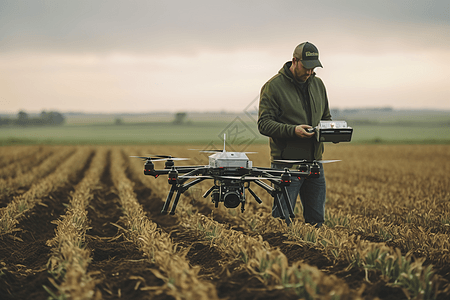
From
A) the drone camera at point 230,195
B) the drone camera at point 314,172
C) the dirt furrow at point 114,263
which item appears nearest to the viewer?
the dirt furrow at point 114,263

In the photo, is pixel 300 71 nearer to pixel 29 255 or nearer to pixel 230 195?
pixel 230 195

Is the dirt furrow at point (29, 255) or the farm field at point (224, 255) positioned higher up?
the farm field at point (224, 255)

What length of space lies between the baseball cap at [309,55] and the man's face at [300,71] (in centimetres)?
12

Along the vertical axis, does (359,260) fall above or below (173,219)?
above

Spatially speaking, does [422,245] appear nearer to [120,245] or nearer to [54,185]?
[120,245]

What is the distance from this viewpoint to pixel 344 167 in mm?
21250

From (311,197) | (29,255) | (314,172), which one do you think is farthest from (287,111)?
(29,255)

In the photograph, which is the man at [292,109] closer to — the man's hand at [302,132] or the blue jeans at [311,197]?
A: the blue jeans at [311,197]

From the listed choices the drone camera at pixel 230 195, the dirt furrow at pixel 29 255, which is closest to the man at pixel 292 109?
the drone camera at pixel 230 195

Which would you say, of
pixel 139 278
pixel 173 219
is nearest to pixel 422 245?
pixel 139 278

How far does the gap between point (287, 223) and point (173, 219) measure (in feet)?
10.6

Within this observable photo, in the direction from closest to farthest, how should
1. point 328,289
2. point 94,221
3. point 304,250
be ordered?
point 328,289
point 304,250
point 94,221

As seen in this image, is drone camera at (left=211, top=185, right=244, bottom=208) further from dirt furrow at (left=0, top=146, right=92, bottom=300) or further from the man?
dirt furrow at (left=0, top=146, right=92, bottom=300)

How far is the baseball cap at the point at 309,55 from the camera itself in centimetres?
508
